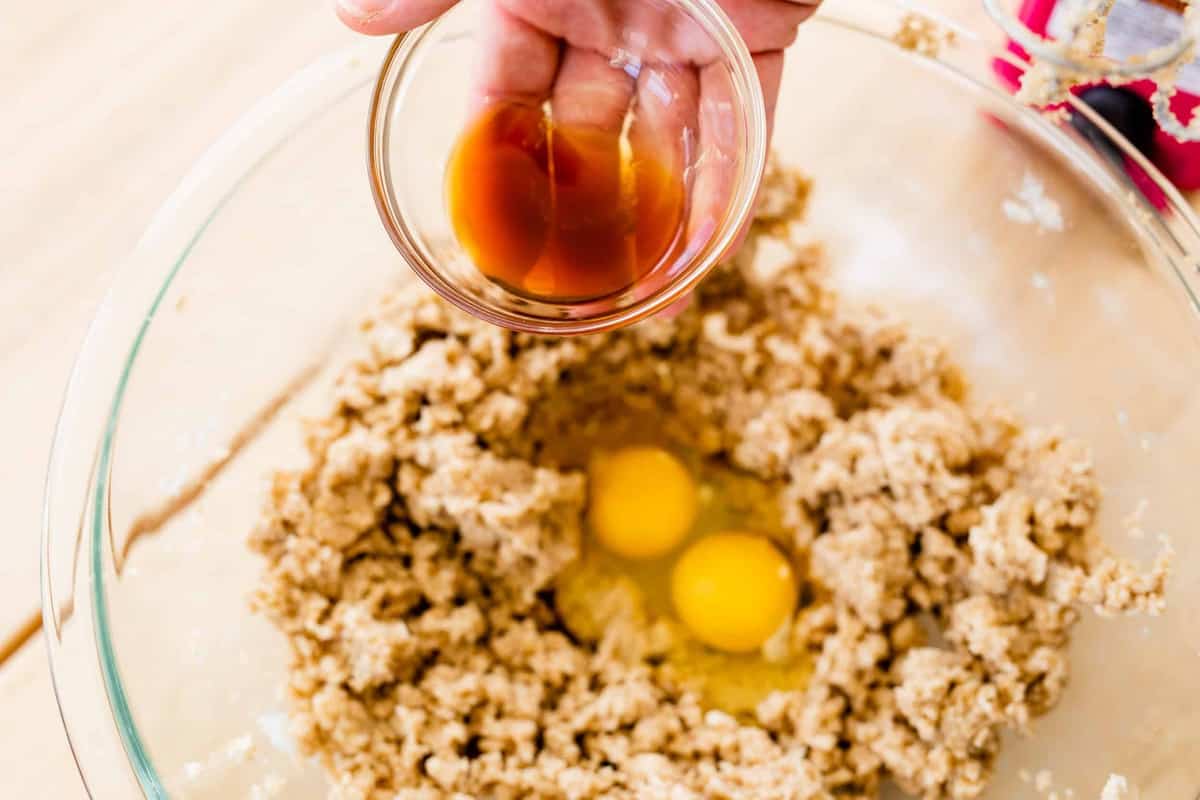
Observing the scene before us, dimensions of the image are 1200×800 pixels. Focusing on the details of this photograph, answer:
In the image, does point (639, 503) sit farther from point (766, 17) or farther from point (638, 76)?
point (766, 17)

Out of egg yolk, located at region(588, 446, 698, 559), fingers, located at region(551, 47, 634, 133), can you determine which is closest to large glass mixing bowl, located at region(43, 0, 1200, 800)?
fingers, located at region(551, 47, 634, 133)

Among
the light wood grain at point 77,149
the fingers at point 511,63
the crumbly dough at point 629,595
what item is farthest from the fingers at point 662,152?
the light wood grain at point 77,149

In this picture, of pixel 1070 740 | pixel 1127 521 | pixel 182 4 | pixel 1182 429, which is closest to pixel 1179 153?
pixel 1182 429

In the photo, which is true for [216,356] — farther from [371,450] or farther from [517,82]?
[517,82]

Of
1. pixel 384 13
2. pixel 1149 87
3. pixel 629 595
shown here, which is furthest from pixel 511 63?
pixel 1149 87

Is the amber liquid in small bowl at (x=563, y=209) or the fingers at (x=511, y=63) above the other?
the fingers at (x=511, y=63)

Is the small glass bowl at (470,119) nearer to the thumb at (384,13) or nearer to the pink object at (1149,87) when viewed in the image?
the thumb at (384,13)
